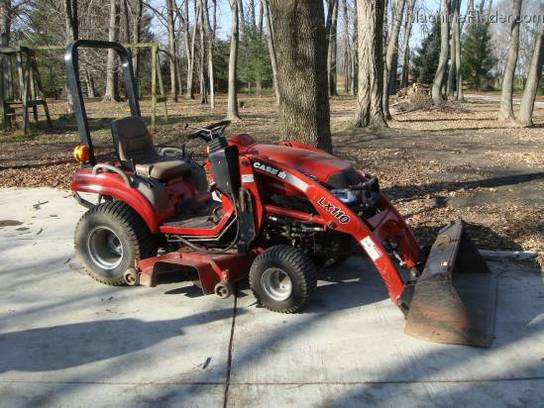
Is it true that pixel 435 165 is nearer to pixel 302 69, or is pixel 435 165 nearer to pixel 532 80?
pixel 302 69

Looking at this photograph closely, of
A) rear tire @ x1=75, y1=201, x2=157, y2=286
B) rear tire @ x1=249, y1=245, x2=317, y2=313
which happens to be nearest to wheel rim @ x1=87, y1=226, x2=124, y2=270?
rear tire @ x1=75, y1=201, x2=157, y2=286

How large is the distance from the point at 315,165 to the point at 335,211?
0.48 meters

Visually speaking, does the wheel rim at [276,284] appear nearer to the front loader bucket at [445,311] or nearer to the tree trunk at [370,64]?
the front loader bucket at [445,311]

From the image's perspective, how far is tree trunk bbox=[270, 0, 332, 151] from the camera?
5.77 m

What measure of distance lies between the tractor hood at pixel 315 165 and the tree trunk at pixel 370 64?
31.4ft

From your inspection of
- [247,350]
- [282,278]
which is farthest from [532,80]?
[247,350]

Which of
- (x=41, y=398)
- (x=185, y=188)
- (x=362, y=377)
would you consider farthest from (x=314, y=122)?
(x=41, y=398)

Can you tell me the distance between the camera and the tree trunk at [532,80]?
14.9 metres

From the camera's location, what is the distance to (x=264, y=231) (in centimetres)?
422

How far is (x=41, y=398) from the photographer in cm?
306

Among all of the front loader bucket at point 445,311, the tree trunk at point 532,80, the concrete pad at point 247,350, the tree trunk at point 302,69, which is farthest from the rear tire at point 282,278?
the tree trunk at point 532,80

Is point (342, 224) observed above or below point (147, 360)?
above

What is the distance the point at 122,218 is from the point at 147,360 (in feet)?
4.55

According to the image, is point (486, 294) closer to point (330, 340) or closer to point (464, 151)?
point (330, 340)
